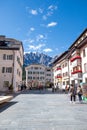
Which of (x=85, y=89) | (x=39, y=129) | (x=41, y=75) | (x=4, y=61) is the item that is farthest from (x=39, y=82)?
(x=39, y=129)

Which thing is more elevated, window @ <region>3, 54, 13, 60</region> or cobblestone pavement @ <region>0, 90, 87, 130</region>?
window @ <region>3, 54, 13, 60</region>

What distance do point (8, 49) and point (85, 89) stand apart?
26279mm

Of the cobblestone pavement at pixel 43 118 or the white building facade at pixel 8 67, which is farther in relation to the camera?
the white building facade at pixel 8 67

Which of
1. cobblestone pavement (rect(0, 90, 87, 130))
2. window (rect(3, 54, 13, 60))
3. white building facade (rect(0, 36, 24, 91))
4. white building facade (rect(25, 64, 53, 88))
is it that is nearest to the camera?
cobblestone pavement (rect(0, 90, 87, 130))

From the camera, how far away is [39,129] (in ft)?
22.9

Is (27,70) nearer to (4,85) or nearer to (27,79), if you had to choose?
(27,79)

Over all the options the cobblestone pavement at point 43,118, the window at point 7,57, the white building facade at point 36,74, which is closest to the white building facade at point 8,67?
the window at point 7,57

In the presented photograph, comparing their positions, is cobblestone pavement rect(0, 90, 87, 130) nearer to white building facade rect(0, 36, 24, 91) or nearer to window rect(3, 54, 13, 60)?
white building facade rect(0, 36, 24, 91)

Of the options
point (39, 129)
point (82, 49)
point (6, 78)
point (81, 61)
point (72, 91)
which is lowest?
point (39, 129)

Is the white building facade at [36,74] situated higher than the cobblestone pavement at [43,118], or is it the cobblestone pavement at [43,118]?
the white building facade at [36,74]

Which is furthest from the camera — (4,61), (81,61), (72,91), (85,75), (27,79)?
(27,79)

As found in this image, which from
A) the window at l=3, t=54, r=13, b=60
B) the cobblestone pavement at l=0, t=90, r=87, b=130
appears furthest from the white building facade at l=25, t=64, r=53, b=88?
the cobblestone pavement at l=0, t=90, r=87, b=130

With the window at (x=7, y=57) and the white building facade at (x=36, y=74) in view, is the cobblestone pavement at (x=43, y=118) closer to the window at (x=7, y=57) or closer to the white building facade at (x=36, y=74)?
the window at (x=7, y=57)

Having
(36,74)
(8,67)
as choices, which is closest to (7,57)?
(8,67)
